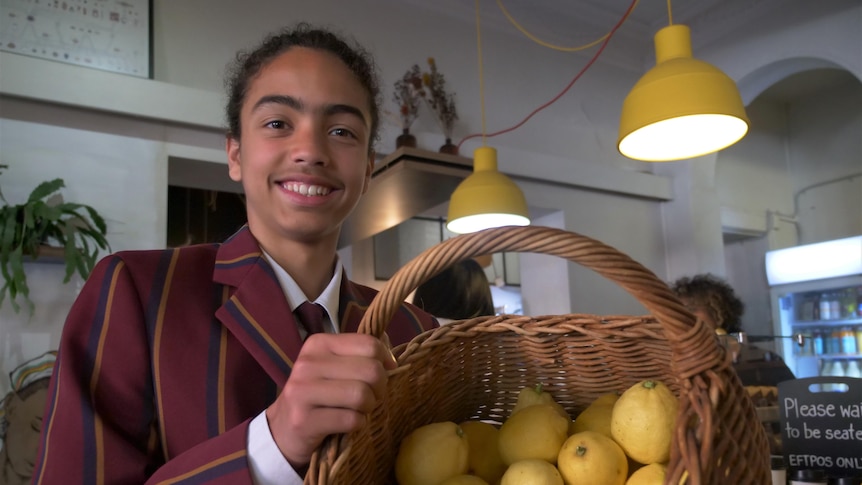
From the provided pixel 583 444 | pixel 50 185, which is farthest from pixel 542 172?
pixel 583 444

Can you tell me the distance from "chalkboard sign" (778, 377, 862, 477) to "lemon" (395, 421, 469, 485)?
3.13ft

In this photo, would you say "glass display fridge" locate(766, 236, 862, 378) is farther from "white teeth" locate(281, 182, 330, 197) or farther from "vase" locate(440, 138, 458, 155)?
"white teeth" locate(281, 182, 330, 197)

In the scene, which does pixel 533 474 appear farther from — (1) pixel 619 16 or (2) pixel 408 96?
(1) pixel 619 16

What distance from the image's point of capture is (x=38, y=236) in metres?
2.20

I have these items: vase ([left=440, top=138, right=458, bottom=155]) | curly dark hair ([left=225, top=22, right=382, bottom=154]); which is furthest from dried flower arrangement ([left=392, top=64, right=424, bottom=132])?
curly dark hair ([left=225, top=22, right=382, bottom=154])

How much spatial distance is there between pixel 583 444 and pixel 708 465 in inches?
6.1

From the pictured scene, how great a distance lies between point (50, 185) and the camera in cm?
223

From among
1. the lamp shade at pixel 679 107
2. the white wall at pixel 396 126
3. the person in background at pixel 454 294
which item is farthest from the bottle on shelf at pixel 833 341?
the lamp shade at pixel 679 107

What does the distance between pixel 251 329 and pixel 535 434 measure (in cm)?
38

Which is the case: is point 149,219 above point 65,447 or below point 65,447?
above

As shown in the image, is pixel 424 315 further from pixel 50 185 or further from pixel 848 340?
pixel 848 340

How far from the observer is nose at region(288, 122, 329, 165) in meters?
0.87

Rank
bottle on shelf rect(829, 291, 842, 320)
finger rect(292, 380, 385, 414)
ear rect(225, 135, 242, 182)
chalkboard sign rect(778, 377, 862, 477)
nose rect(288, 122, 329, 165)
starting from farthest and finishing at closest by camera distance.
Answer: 1. bottle on shelf rect(829, 291, 842, 320)
2. chalkboard sign rect(778, 377, 862, 477)
3. ear rect(225, 135, 242, 182)
4. nose rect(288, 122, 329, 165)
5. finger rect(292, 380, 385, 414)

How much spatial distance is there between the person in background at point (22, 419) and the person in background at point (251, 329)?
1720mm
